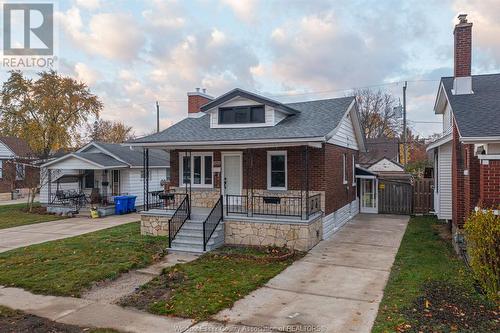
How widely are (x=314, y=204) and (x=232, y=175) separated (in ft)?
11.3

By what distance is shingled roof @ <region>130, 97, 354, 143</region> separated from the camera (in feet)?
37.9

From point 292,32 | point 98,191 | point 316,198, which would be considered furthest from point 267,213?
point 98,191

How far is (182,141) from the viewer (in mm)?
12578

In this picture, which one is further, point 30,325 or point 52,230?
point 52,230

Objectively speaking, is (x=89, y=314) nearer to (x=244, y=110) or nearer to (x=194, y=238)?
(x=194, y=238)

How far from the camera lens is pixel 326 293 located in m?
6.98

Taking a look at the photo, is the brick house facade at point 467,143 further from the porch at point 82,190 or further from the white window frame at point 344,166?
the porch at point 82,190

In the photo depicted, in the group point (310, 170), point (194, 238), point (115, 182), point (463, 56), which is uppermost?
→ point (463, 56)

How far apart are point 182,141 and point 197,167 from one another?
1922mm

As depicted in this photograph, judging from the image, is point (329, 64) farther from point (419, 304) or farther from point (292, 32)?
point (419, 304)

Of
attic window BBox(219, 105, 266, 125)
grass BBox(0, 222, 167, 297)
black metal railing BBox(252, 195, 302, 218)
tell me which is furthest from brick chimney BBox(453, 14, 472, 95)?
grass BBox(0, 222, 167, 297)

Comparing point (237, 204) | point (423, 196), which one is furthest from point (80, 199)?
point (423, 196)

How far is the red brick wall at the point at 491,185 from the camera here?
317 inches

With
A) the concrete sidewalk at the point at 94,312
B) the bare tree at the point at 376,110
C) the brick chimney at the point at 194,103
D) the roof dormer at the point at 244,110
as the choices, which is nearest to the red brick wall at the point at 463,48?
the roof dormer at the point at 244,110
